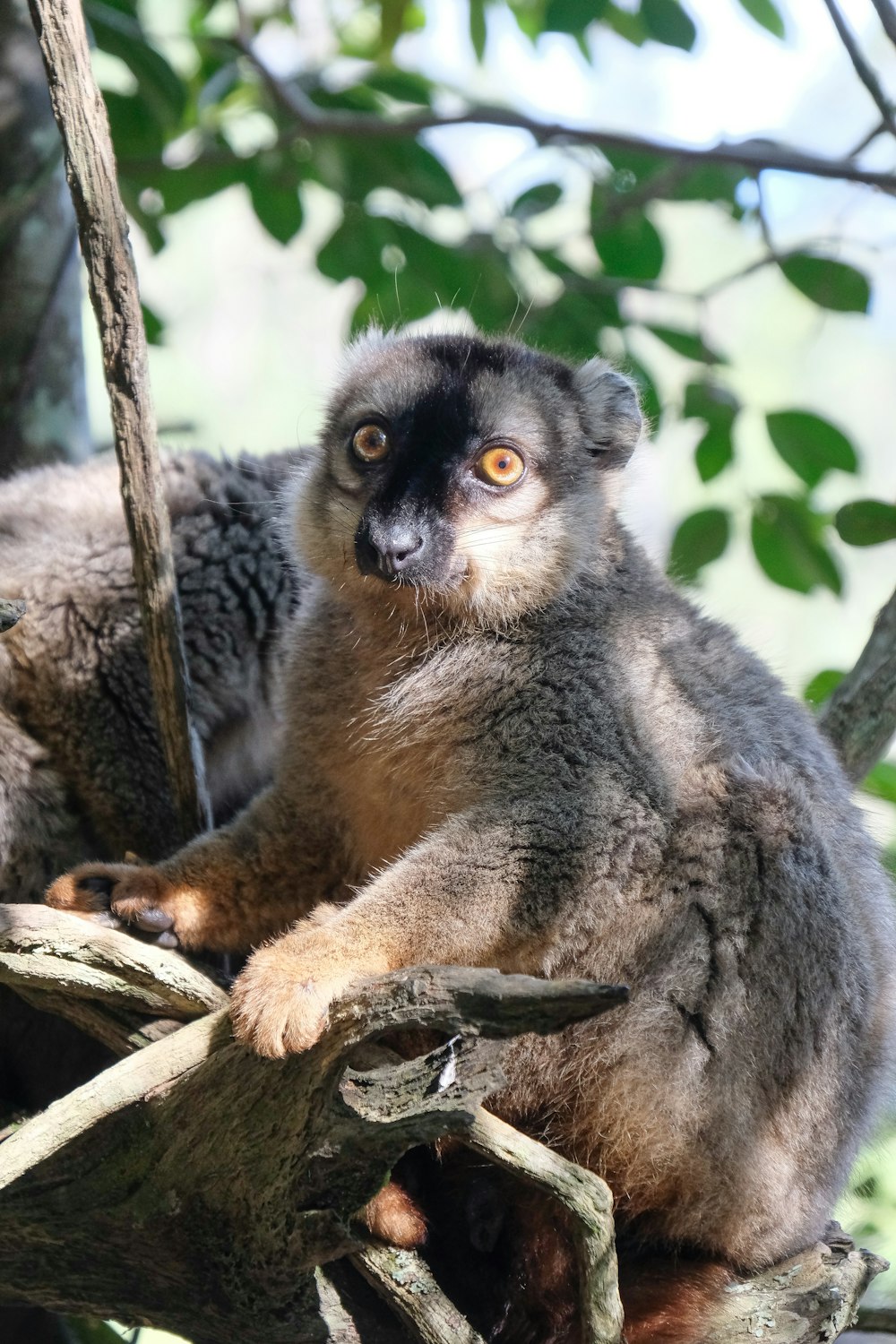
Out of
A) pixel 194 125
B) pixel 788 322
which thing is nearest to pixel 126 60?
pixel 194 125

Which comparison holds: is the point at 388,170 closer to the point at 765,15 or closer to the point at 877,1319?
the point at 765,15

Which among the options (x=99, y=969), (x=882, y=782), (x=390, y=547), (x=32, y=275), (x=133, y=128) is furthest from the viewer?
(x=32, y=275)

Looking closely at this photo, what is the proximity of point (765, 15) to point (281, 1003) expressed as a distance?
4518 millimetres

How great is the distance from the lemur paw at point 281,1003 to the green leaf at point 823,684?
2.94 meters

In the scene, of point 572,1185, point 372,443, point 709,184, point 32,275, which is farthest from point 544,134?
point 572,1185

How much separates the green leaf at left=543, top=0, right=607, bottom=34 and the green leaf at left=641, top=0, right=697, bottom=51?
7.6 inches

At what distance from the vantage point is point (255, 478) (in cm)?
546

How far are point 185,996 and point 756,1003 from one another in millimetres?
1399

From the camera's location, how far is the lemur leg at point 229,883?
3682 millimetres

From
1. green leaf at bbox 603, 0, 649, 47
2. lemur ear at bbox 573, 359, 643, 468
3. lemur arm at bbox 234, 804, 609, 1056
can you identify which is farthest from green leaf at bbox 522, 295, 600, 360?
lemur arm at bbox 234, 804, 609, 1056

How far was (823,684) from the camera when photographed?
535 cm

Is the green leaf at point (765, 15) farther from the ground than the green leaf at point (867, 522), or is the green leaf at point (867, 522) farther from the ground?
the green leaf at point (765, 15)

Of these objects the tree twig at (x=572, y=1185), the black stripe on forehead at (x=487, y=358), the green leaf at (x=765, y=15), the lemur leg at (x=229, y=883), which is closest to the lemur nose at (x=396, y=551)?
the black stripe on forehead at (x=487, y=358)

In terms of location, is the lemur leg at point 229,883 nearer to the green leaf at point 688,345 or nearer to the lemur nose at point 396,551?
the lemur nose at point 396,551
